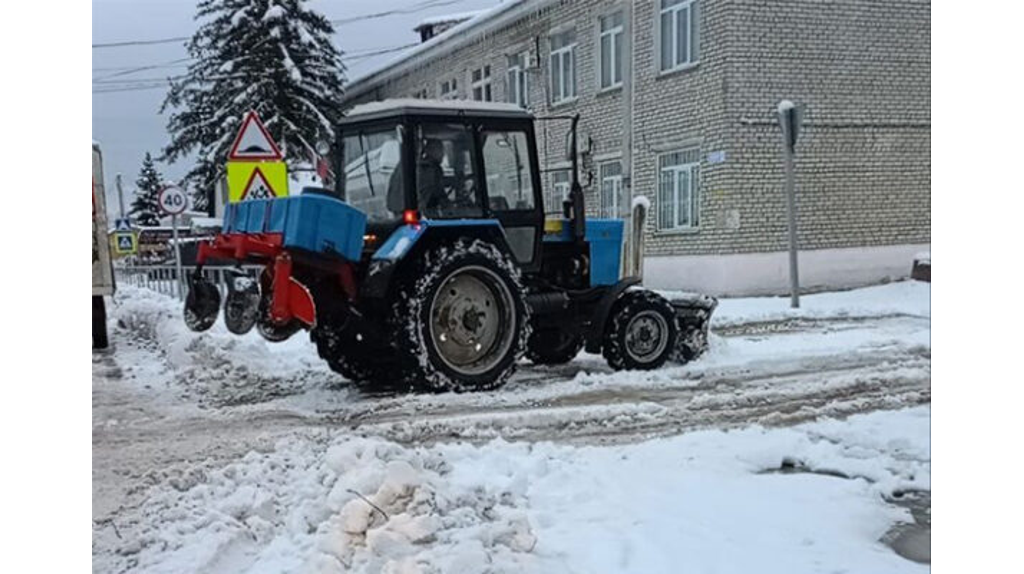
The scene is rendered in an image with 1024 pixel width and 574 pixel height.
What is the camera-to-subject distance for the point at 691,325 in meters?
6.67

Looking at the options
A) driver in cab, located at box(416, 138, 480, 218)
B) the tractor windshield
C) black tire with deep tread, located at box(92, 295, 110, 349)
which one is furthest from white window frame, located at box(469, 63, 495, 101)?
black tire with deep tread, located at box(92, 295, 110, 349)

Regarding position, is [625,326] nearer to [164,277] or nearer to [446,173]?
[446,173]

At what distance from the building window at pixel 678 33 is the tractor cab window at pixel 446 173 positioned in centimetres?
642

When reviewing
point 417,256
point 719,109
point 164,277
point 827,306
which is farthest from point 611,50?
point 164,277

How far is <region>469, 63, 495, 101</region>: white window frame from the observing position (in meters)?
6.32

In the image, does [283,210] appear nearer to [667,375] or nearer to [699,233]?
[667,375]

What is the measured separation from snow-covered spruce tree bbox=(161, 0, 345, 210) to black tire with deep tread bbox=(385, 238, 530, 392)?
112 cm

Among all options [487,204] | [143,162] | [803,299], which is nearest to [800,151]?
[803,299]

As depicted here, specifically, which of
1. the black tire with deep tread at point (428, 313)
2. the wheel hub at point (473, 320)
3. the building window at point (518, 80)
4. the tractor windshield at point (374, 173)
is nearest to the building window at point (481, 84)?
the building window at point (518, 80)

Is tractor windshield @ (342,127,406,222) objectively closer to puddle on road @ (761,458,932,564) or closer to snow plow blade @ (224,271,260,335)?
snow plow blade @ (224,271,260,335)

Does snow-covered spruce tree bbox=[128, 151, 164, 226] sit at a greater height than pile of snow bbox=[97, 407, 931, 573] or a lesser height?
greater

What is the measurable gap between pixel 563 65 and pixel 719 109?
313 cm

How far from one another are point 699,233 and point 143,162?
8.81 metres

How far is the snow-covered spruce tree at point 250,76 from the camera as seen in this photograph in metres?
3.39
